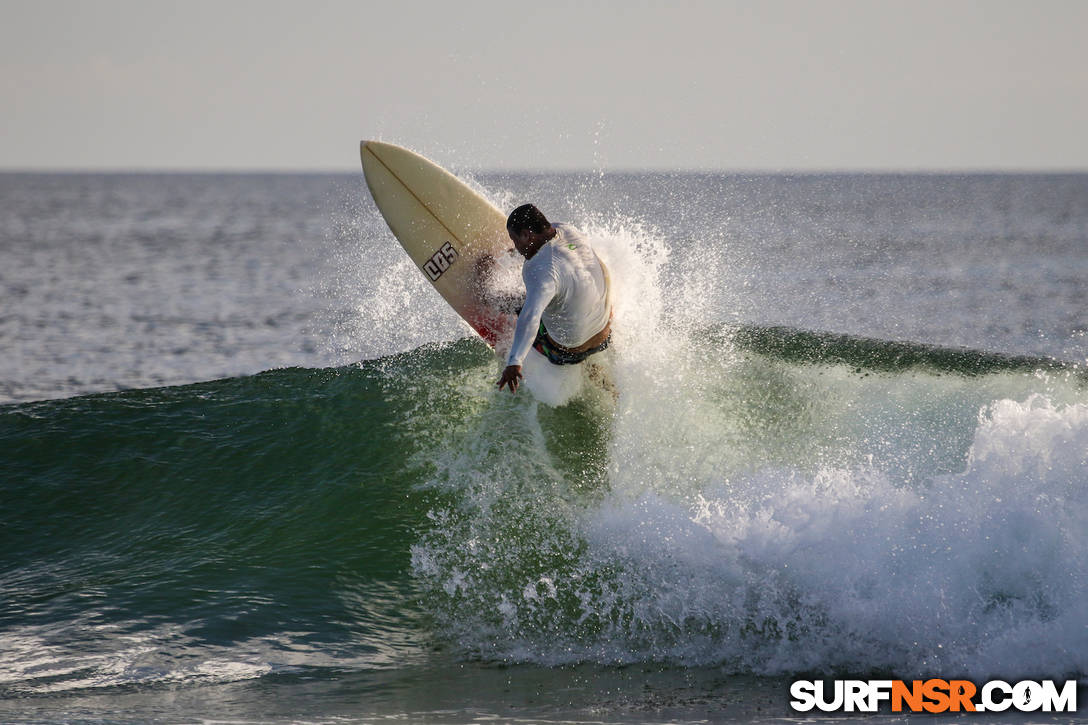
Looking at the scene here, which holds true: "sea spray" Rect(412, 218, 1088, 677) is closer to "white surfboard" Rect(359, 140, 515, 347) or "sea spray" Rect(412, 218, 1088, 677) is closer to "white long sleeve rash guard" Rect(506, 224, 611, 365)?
"white long sleeve rash guard" Rect(506, 224, 611, 365)

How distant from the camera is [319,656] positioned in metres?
5.66

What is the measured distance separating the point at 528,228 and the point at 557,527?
1931 millimetres

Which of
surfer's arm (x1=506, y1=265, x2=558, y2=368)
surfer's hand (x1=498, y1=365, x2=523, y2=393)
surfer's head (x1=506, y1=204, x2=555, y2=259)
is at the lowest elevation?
surfer's hand (x1=498, y1=365, x2=523, y2=393)

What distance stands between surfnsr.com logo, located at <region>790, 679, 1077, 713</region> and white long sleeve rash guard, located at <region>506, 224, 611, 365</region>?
243cm

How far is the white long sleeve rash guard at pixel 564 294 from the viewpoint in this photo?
249 inches

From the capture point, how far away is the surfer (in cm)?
A: 634

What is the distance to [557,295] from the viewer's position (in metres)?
6.75

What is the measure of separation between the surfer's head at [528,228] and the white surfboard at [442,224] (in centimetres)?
158

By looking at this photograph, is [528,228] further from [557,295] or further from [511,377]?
[511,377]

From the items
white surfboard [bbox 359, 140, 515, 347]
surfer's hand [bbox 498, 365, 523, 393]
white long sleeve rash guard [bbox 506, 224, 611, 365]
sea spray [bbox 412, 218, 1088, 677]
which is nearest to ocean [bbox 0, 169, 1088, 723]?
sea spray [bbox 412, 218, 1088, 677]

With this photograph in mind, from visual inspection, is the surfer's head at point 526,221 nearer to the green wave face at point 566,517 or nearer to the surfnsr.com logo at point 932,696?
the green wave face at point 566,517

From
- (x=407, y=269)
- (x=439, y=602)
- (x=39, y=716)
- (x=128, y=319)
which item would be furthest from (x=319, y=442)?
(x=128, y=319)

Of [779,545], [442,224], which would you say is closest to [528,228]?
[442,224]

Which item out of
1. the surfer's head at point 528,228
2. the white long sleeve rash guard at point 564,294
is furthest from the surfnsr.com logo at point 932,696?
the surfer's head at point 528,228
